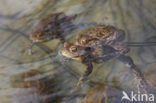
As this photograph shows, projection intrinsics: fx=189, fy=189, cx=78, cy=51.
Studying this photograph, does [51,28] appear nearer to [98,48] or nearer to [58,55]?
[58,55]

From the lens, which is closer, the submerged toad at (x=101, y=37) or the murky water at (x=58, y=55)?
the murky water at (x=58, y=55)

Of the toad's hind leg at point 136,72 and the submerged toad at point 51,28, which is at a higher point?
the submerged toad at point 51,28

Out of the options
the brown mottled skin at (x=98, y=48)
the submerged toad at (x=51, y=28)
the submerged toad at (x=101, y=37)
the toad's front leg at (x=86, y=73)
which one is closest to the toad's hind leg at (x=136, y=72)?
the brown mottled skin at (x=98, y=48)

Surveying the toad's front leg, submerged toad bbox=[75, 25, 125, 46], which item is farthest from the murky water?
submerged toad bbox=[75, 25, 125, 46]

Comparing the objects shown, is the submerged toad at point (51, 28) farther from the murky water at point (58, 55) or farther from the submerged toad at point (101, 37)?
the submerged toad at point (101, 37)

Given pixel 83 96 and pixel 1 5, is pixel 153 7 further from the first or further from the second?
pixel 1 5

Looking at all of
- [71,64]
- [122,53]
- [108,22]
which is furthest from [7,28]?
[122,53]
